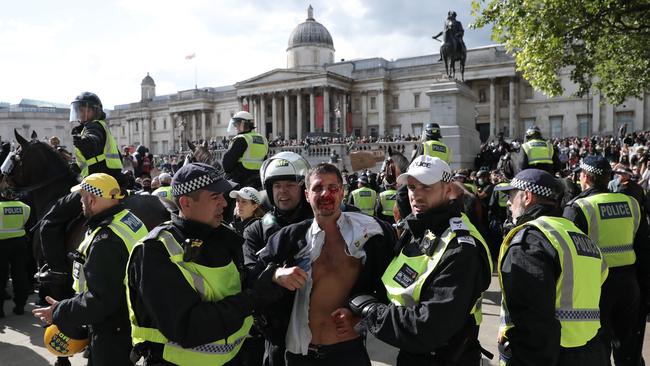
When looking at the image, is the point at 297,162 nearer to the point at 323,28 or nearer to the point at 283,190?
the point at 283,190

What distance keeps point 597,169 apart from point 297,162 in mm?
3032

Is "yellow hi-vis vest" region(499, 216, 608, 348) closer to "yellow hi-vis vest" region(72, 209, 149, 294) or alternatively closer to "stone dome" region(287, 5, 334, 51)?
"yellow hi-vis vest" region(72, 209, 149, 294)

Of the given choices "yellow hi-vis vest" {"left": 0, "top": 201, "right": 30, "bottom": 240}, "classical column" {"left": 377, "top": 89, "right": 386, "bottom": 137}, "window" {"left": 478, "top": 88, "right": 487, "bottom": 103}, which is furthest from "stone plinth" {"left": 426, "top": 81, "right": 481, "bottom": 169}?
"classical column" {"left": 377, "top": 89, "right": 386, "bottom": 137}

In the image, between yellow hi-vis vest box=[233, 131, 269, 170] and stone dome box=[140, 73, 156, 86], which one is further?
stone dome box=[140, 73, 156, 86]

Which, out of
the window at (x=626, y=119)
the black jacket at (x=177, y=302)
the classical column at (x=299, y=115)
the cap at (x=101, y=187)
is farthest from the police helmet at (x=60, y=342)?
the classical column at (x=299, y=115)

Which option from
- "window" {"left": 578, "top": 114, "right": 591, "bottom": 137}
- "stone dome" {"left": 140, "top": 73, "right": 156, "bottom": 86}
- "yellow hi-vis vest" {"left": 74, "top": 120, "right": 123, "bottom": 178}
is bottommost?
"yellow hi-vis vest" {"left": 74, "top": 120, "right": 123, "bottom": 178}

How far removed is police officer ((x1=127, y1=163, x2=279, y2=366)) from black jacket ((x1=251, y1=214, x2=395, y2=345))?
0.65ft

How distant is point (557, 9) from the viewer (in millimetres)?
13406

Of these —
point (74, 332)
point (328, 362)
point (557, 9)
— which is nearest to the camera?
point (328, 362)

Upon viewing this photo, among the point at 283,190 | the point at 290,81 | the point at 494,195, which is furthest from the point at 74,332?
the point at 290,81

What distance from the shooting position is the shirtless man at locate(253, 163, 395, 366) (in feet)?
10.1

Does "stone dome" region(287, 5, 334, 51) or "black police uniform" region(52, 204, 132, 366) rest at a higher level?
"stone dome" region(287, 5, 334, 51)

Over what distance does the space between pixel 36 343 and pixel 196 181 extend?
4904 mm

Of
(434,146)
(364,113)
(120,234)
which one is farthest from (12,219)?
(364,113)
